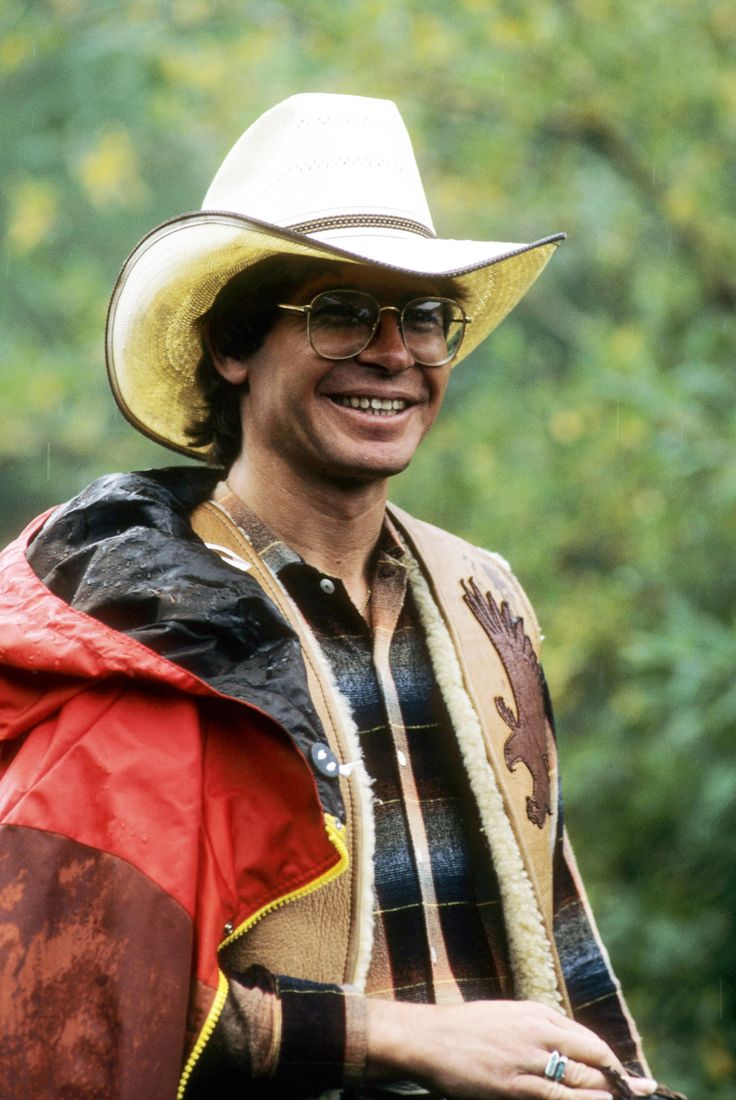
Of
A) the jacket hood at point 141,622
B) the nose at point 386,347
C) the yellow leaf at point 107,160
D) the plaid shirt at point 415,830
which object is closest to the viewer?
the jacket hood at point 141,622

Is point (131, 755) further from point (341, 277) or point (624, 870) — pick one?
point (624, 870)

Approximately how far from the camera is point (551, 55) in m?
5.50

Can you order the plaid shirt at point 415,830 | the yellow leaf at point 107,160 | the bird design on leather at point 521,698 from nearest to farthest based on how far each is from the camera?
1. the plaid shirt at point 415,830
2. the bird design on leather at point 521,698
3. the yellow leaf at point 107,160

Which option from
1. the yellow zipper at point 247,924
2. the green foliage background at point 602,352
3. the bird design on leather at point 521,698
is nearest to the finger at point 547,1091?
the yellow zipper at point 247,924

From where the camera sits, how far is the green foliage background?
5203mm

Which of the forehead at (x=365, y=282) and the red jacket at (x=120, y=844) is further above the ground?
the forehead at (x=365, y=282)

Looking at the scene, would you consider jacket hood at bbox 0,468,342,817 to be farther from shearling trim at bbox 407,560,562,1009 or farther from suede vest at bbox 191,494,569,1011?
shearling trim at bbox 407,560,562,1009

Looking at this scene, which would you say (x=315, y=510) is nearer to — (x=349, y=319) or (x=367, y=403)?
(x=367, y=403)

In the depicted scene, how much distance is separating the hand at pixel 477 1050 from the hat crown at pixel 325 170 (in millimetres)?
1229

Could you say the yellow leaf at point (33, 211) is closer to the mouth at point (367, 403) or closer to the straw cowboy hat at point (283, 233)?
the straw cowboy hat at point (283, 233)

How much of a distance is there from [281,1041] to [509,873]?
1.77ft

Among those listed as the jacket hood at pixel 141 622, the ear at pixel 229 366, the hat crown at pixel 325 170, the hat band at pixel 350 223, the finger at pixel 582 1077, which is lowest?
the finger at pixel 582 1077

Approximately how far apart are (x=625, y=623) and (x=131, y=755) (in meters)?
4.15

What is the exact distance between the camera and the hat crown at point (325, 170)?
2.45 meters
